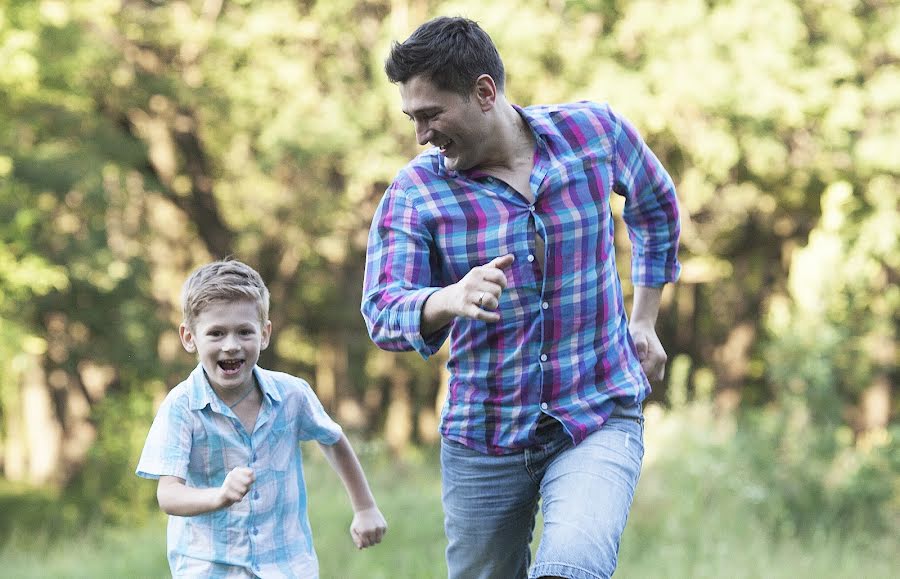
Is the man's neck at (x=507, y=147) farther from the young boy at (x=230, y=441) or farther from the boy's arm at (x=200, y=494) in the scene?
the boy's arm at (x=200, y=494)

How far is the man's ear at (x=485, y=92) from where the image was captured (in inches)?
136

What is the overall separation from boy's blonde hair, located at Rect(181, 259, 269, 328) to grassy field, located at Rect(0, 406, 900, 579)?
3909 mm

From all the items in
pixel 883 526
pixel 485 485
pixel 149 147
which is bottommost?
pixel 883 526

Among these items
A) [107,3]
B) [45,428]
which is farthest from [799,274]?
[45,428]

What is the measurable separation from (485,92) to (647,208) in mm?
836

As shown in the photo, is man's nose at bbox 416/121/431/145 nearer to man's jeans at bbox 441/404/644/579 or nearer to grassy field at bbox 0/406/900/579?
man's jeans at bbox 441/404/644/579

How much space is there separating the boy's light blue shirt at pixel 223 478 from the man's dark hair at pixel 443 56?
0.96 meters

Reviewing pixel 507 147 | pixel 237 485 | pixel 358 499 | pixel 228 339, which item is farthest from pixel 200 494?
pixel 507 147

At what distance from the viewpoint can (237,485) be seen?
306 cm

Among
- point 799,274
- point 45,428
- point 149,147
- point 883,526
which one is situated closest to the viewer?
point 883,526

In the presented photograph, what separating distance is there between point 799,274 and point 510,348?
6.35 m

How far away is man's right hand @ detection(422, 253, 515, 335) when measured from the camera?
288 cm

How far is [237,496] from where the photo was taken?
3055 millimetres

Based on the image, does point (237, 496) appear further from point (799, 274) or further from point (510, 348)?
point (799, 274)
